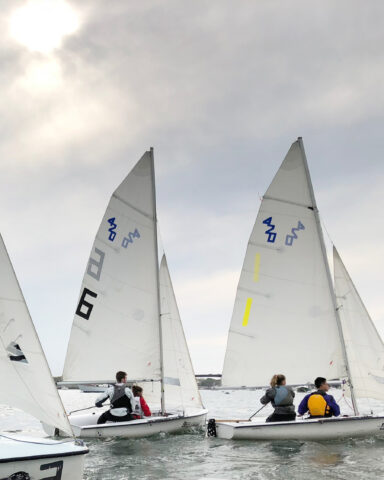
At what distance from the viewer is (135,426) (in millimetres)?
14531

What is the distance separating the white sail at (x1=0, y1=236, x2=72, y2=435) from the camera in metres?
8.46

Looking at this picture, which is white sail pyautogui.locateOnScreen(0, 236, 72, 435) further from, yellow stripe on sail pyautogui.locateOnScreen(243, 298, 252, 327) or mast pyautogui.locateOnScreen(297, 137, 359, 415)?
mast pyautogui.locateOnScreen(297, 137, 359, 415)

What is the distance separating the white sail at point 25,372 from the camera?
846 centimetres

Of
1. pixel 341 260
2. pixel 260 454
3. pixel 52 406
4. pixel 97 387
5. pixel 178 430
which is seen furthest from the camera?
pixel 97 387

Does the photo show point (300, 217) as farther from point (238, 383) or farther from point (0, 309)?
point (0, 309)

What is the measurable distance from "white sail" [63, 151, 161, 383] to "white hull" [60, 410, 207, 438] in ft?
6.63

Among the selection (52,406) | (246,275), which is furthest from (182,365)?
(52,406)

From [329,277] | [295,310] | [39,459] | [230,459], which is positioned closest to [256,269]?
[295,310]

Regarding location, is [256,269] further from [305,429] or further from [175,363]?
[305,429]

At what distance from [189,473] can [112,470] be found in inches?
57.2

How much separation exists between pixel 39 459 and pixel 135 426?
758 cm

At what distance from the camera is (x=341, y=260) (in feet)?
55.9

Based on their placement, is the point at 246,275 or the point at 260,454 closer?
the point at 260,454

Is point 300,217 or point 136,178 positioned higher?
point 136,178
